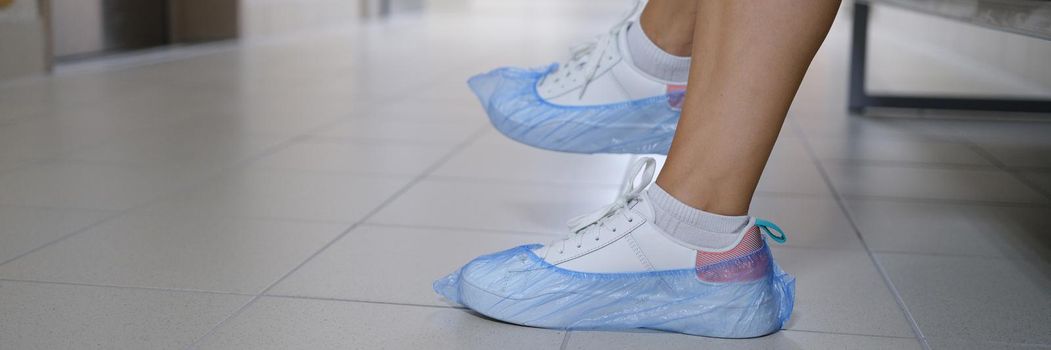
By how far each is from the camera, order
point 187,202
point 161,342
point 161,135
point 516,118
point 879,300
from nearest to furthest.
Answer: point 161,342 → point 879,300 → point 516,118 → point 187,202 → point 161,135

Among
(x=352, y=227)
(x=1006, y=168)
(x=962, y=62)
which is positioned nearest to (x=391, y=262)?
(x=352, y=227)

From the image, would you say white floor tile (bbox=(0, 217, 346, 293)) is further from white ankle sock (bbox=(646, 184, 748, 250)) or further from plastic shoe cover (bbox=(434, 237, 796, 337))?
white ankle sock (bbox=(646, 184, 748, 250))

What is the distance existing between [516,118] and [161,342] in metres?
0.44

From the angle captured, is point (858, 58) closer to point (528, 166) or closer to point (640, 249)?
point (528, 166)

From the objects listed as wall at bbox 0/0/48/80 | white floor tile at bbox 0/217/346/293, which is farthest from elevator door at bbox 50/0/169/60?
white floor tile at bbox 0/217/346/293

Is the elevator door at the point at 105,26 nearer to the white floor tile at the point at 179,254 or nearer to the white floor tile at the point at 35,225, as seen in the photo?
the white floor tile at the point at 35,225

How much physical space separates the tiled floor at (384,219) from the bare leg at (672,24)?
266 mm

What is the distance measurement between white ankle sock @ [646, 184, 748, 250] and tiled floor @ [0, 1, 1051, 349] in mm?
86

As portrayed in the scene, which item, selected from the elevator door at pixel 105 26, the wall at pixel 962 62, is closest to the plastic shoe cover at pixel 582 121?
the wall at pixel 962 62

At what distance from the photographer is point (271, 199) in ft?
4.68

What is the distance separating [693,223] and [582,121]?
0.29 meters

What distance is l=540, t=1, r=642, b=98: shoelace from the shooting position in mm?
1119

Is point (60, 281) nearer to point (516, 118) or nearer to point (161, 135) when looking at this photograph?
point (516, 118)

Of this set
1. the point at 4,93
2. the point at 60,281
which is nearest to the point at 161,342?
the point at 60,281
